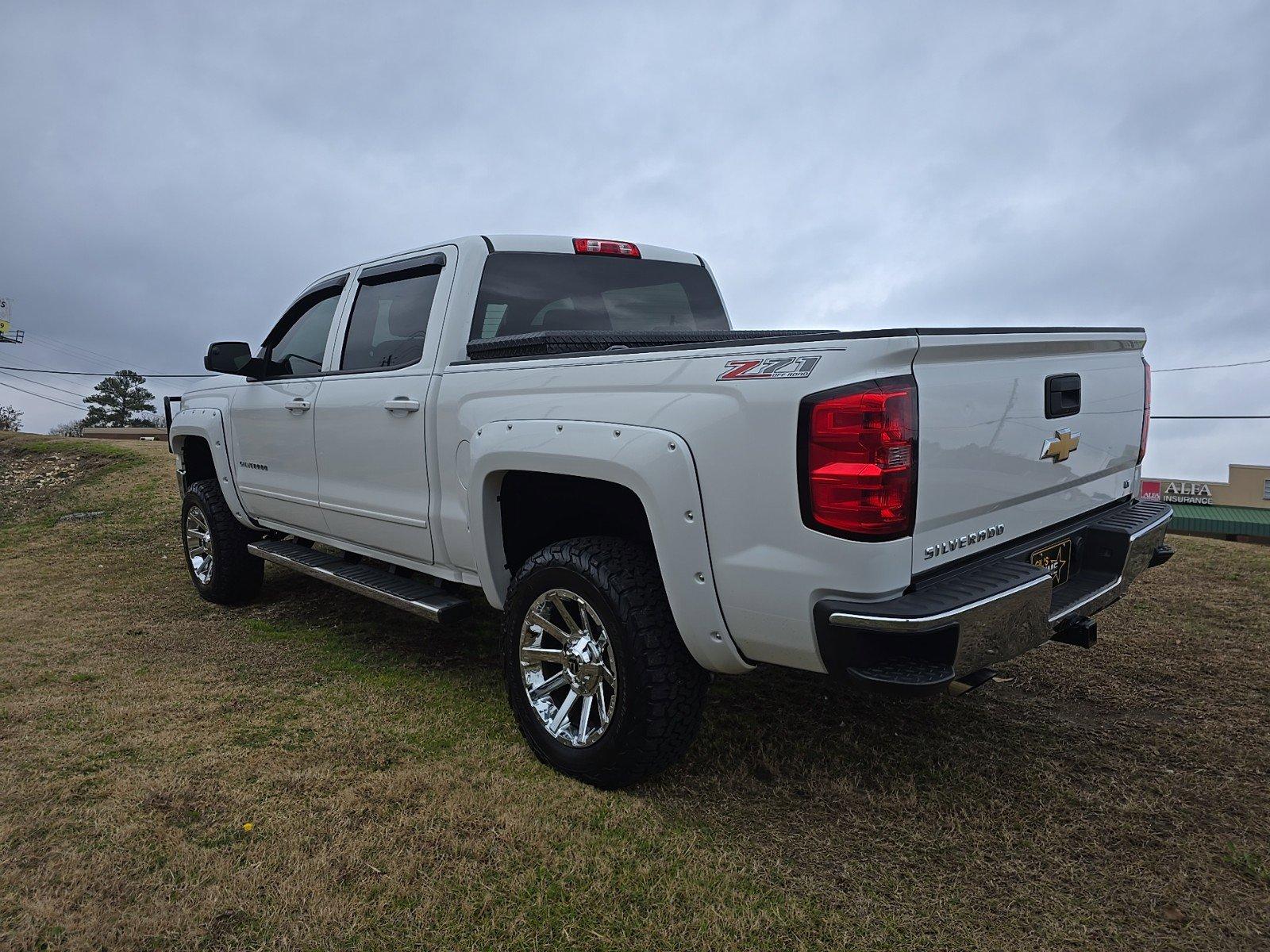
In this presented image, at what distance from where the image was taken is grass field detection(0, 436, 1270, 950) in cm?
227

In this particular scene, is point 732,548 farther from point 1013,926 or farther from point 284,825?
point 284,825

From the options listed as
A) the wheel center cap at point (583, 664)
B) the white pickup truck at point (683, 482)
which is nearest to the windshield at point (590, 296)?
the white pickup truck at point (683, 482)

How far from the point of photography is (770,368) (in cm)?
234

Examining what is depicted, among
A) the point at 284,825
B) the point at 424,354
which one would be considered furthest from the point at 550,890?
the point at 424,354

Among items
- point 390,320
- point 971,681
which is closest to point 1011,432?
point 971,681

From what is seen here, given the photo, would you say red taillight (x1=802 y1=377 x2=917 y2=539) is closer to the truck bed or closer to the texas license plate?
the truck bed

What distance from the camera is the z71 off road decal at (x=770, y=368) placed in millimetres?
2271

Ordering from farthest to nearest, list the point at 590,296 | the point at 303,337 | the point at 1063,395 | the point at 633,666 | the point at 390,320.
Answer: the point at 303,337 → the point at 390,320 → the point at 590,296 → the point at 1063,395 → the point at 633,666

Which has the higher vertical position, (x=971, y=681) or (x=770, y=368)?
(x=770, y=368)

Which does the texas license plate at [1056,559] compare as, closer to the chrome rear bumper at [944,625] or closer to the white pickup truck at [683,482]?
the white pickup truck at [683,482]

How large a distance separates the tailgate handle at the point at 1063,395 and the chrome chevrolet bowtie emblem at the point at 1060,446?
2.7 inches

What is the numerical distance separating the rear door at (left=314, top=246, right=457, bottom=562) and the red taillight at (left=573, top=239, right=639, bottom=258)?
66 cm

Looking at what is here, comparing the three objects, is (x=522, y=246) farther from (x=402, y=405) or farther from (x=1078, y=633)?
(x=1078, y=633)

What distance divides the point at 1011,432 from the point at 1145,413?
4.53ft
